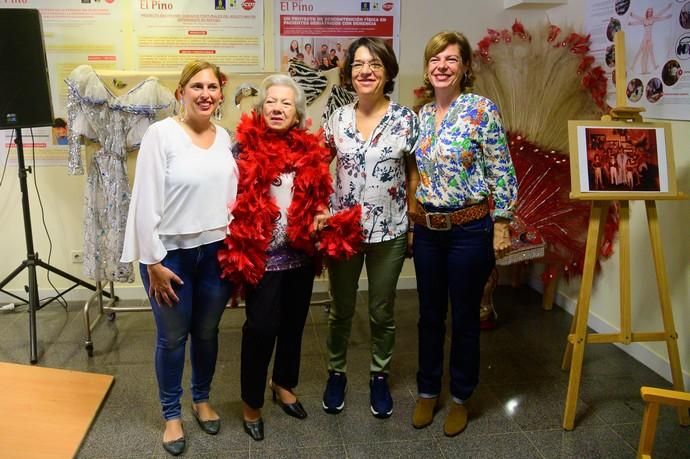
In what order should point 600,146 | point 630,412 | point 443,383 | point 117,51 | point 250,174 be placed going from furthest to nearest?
point 117,51 → point 443,383 → point 630,412 → point 600,146 → point 250,174

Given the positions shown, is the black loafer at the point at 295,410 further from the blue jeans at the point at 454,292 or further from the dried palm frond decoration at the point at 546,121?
the dried palm frond decoration at the point at 546,121

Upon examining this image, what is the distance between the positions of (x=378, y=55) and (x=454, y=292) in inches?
35.6

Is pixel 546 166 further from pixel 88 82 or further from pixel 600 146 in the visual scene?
pixel 88 82

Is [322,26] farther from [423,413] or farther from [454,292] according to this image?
[423,413]

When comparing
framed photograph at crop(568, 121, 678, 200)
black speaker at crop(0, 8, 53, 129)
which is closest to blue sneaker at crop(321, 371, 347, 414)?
framed photograph at crop(568, 121, 678, 200)

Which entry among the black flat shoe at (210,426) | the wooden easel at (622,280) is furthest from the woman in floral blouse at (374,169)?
the wooden easel at (622,280)

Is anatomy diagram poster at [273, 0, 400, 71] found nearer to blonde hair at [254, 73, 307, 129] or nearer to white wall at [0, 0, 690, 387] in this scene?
white wall at [0, 0, 690, 387]

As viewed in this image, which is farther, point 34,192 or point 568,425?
point 34,192

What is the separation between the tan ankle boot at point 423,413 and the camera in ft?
7.74

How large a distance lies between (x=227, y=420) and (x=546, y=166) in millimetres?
2151

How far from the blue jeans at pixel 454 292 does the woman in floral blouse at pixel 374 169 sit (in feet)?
0.40

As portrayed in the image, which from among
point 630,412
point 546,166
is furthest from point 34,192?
point 630,412

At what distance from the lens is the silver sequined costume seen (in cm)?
289

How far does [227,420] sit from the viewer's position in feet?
7.89
